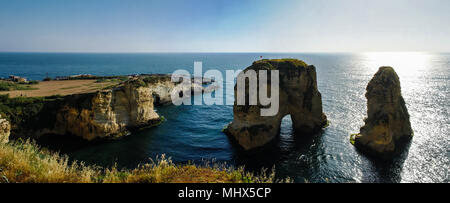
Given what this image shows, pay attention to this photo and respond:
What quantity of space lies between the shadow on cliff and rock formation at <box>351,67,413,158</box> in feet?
2.20

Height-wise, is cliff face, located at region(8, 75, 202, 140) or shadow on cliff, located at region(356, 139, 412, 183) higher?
cliff face, located at region(8, 75, 202, 140)

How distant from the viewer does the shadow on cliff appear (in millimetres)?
20689

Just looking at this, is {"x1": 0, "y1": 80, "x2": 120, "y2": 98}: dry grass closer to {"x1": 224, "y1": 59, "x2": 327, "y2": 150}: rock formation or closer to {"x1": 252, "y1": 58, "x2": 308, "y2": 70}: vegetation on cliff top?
{"x1": 224, "y1": 59, "x2": 327, "y2": 150}: rock formation

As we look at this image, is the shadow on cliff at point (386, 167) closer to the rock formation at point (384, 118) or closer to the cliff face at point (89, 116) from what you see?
the rock formation at point (384, 118)

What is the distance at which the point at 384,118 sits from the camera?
80.9 ft

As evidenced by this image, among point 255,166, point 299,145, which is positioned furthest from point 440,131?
point 255,166

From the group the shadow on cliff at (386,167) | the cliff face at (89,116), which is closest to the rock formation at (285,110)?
the shadow on cliff at (386,167)

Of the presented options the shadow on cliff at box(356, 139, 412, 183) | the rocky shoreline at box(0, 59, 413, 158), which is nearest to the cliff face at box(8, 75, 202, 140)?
the rocky shoreline at box(0, 59, 413, 158)

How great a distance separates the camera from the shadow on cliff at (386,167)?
20689 millimetres

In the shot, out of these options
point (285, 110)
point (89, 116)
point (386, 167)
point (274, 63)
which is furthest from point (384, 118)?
point (89, 116)

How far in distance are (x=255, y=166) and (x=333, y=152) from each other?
1053cm
